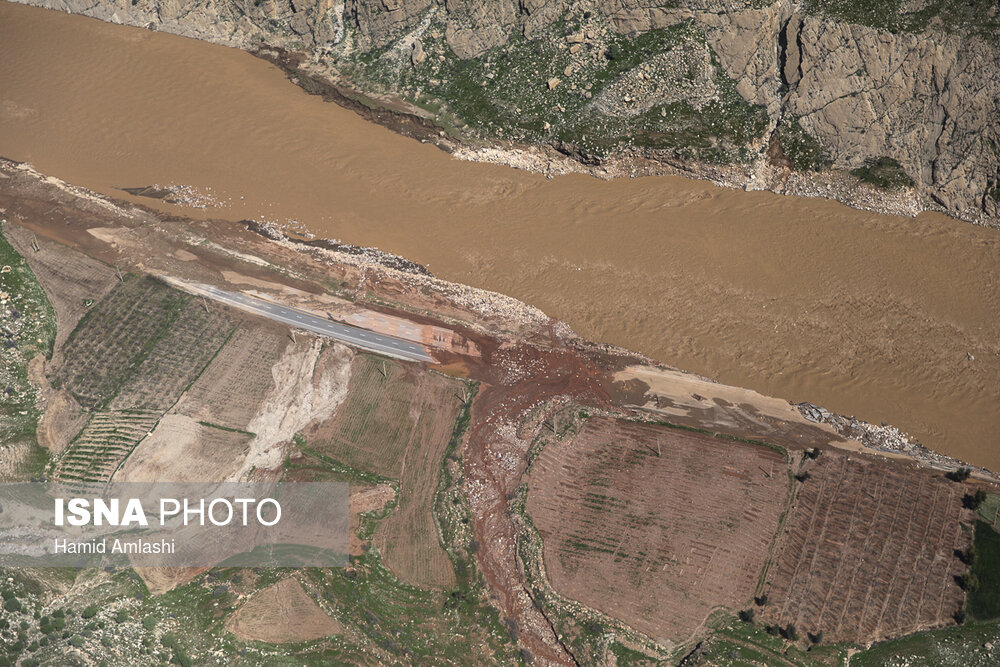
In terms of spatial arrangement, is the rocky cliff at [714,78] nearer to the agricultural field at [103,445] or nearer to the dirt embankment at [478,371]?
the dirt embankment at [478,371]

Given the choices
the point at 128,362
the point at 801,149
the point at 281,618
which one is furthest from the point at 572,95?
the point at 281,618

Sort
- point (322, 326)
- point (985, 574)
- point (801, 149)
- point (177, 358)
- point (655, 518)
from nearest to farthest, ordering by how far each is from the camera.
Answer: point (985, 574) < point (655, 518) < point (177, 358) < point (322, 326) < point (801, 149)

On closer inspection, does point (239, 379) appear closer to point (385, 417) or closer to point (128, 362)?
point (128, 362)

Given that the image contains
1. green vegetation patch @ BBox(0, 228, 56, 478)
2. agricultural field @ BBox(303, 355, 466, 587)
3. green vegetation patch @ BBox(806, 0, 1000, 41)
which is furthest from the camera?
green vegetation patch @ BBox(806, 0, 1000, 41)

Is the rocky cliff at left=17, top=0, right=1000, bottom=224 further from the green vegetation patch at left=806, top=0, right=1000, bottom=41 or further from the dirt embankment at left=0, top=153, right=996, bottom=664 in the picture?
the dirt embankment at left=0, top=153, right=996, bottom=664

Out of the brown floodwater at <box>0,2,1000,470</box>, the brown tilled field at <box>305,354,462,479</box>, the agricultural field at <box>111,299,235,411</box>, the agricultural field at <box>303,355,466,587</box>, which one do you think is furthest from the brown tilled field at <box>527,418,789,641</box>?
the agricultural field at <box>111,299,235,411</box>

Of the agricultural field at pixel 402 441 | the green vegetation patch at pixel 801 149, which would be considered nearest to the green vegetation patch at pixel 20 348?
the agricultural field at pixel 402 441

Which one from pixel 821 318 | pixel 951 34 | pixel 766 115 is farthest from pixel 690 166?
pixel 951 34

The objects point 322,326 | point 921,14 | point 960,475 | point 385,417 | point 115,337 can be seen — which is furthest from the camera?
point 322,326
